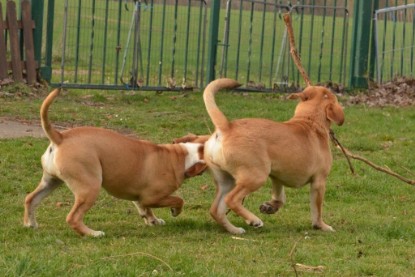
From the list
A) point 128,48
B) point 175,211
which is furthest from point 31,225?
point 128,48

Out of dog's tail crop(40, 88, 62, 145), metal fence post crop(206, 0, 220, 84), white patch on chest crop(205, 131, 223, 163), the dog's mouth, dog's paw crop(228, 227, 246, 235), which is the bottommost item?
dog's paw crop(228, 227, 246, 235)

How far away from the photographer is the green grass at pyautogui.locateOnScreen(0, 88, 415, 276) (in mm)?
7211

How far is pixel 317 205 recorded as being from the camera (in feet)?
29.9

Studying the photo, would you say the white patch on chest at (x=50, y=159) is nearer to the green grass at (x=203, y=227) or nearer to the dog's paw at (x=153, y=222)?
the green grass at (x=203, y=227)

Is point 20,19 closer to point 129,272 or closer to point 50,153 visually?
point 50,153

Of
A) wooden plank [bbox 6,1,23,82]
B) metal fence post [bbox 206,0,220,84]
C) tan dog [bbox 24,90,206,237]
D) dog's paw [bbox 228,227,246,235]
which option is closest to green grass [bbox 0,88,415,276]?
dog's paw [bbox 228,227,246,235]

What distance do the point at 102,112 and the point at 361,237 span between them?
23.7 ft

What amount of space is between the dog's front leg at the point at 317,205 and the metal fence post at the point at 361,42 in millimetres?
10595

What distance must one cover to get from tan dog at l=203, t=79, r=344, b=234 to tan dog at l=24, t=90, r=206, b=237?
0.35 metres

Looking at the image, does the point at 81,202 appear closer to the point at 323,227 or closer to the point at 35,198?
the point at 35,198

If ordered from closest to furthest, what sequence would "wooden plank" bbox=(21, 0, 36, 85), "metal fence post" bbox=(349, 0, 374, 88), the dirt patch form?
1. "wooden plank" bbox=(21, 0, 36, 85)
2. the dirt patch
3. "metal fence post" bbox=(349, 0, 374, 88)

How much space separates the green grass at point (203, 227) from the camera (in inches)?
284

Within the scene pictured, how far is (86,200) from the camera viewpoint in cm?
834

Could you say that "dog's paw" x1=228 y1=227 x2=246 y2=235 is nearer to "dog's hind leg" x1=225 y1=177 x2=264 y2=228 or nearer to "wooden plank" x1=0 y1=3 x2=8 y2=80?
"dog's hind leg" x1=225 y1=177 x2=264 y2=228
